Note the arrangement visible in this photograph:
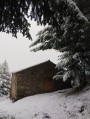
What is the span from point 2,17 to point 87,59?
350 inches

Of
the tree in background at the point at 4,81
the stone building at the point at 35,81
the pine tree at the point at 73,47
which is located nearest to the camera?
the pine tree at the point at 73,47

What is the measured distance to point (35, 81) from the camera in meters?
23.5

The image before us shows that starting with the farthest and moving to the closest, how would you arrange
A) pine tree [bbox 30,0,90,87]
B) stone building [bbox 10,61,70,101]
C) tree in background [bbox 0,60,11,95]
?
tree in background [bbox 0,60,11,95], stone building [bbox 10,61,70,101], pine tree [bbox 30,0,90,87]

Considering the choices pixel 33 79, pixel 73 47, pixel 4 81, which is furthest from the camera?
pixel 4 81

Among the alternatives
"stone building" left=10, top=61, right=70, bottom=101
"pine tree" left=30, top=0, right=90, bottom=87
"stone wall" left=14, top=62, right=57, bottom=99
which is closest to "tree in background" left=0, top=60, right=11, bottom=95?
"stone building" left=10, top=61, right=70, bottom=101

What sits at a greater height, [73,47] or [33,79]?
[73,47]

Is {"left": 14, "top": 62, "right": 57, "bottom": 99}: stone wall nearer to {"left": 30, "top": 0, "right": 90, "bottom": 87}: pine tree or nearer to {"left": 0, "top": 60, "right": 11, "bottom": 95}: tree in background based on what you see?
{"left": 30, "top": 0, "right": 90, "bottom": 87}: pine tree

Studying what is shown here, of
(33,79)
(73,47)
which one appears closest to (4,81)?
(33,79)

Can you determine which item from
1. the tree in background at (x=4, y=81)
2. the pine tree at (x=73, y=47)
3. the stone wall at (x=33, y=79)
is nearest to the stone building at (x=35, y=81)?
the stone wall at (x=33, y=79)

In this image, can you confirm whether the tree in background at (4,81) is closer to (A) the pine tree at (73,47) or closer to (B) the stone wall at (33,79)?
(B) the stone wall at (33,79)

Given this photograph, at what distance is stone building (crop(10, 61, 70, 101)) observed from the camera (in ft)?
74.6

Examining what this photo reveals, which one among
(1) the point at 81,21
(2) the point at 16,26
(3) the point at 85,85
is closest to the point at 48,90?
(3) the point at 85,85

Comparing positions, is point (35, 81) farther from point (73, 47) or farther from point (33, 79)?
point (73, 47)

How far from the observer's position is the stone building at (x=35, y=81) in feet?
74.6
